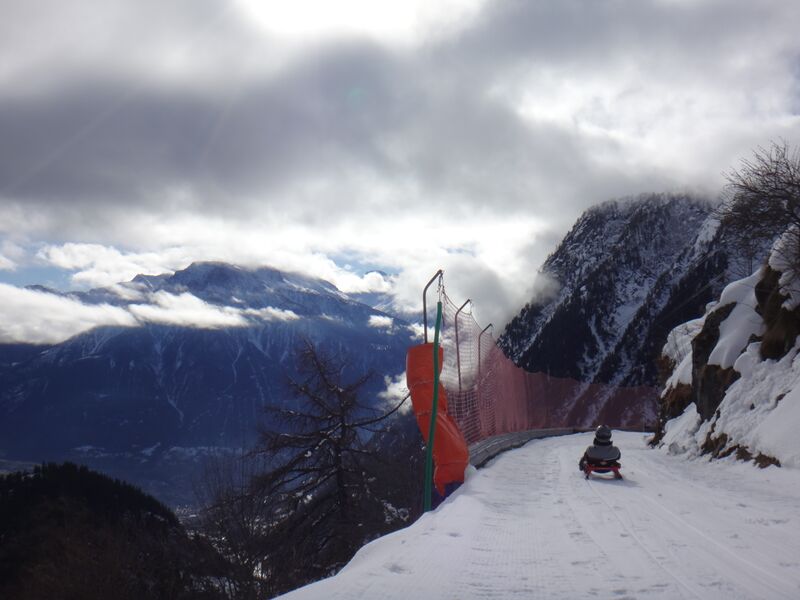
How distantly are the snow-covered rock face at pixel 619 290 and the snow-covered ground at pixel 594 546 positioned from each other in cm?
8673

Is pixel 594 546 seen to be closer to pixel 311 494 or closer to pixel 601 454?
pixel 601 454

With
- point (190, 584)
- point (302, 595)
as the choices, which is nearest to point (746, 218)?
point (302, 595)

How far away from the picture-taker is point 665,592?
12.9 feet

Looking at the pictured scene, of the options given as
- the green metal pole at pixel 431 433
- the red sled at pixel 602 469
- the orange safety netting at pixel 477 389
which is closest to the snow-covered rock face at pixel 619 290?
the orange safety netting at pixel 477 389

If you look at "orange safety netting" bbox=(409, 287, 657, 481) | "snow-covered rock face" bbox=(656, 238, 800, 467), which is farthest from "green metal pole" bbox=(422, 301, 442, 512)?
"snow-covered rock face" bbox=(656, 238, 800, 467)

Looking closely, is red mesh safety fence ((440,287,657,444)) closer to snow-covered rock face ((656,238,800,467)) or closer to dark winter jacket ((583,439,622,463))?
dark winter jacket ((583,439,622,463))

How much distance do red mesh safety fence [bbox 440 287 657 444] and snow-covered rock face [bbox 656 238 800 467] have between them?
4.56 metres

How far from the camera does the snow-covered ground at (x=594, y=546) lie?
400 centimetres

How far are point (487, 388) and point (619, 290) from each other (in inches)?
5624

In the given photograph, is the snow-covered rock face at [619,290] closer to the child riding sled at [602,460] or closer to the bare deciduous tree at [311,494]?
the bare deciduous tree at [311,494]

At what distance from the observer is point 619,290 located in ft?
488

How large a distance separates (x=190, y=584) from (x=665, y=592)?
13584 mm

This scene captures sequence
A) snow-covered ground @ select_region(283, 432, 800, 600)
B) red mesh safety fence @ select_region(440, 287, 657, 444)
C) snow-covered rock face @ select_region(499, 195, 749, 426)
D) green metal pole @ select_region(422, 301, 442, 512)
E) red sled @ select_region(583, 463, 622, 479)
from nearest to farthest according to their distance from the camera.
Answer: snow-covered ground @ select_region(283, 432, 800, 600) → green metal pole @ select_region(422, 301, 442, 512) → red sled @ select_region(583, 463, 622, 479) → red mesh safety fence @ select_region(440, 287, 657, 444) → snow-covered rock face @ select_region(499, 195, 749, 426)

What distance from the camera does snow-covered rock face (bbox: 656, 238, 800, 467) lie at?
400 inches
